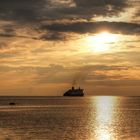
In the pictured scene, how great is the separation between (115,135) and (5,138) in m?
22.4

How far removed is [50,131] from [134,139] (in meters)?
21.6

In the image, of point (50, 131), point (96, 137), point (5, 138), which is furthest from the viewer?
point (50, 131)

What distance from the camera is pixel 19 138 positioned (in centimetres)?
7531

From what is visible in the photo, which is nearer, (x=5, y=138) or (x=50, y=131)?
(x=5, y=138)

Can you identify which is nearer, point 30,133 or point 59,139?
point 59,139

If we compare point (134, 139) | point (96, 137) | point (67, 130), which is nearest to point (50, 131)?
point (67, 130)

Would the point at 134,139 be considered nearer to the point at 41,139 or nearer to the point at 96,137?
the point at 96,137

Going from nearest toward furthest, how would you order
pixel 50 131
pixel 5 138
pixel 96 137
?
pixel 5 138 → pixel 96 137 → pixel 50 131

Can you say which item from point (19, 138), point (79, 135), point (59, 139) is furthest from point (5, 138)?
point (79, 135)

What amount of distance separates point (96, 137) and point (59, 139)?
830 cm

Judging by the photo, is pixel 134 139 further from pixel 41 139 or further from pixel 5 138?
pixel 5 138

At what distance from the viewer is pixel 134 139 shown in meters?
76.6

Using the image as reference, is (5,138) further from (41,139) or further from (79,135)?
(79,135)

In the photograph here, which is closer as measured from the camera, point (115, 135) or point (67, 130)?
point (115, 135)
